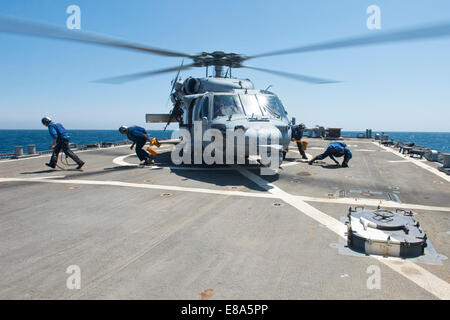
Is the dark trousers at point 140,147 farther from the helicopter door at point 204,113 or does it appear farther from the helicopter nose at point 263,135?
the helicopter nose at point 263,135

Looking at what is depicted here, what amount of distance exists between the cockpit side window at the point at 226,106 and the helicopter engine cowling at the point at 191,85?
3054mm

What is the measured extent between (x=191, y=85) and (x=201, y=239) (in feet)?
35.2

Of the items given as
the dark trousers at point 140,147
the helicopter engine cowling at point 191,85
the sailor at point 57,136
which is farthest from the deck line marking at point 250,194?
the helicopter engine cowling at point 191,85

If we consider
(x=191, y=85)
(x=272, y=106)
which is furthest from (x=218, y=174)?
(x=191, y=85)

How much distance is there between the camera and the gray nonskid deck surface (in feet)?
10.6

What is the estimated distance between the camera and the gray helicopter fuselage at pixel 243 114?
9.20 meters

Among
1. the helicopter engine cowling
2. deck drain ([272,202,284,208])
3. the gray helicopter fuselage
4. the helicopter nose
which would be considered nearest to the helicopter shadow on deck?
the gray helicopter fuselage

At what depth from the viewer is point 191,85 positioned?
553 inches

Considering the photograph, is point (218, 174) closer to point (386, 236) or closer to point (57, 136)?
point (57, 136)

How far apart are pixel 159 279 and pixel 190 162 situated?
32.5ft

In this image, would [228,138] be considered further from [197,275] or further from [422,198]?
[197,275]

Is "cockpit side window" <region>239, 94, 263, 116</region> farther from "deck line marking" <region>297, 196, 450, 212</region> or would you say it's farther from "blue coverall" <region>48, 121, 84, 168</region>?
"blue coverall" <region>48, 121, 84, 168</region>

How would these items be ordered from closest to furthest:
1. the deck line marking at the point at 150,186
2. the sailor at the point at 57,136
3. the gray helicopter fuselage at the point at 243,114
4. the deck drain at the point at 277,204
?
the deck drain at the point at 277,204 → the deck line marking at the point at 150,186 → the gray helicopter fuselage at the point at 243,114 → the sailor at the point at 57,136

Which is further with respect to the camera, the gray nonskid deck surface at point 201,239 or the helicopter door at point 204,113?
the helicopter door at point 204,113
